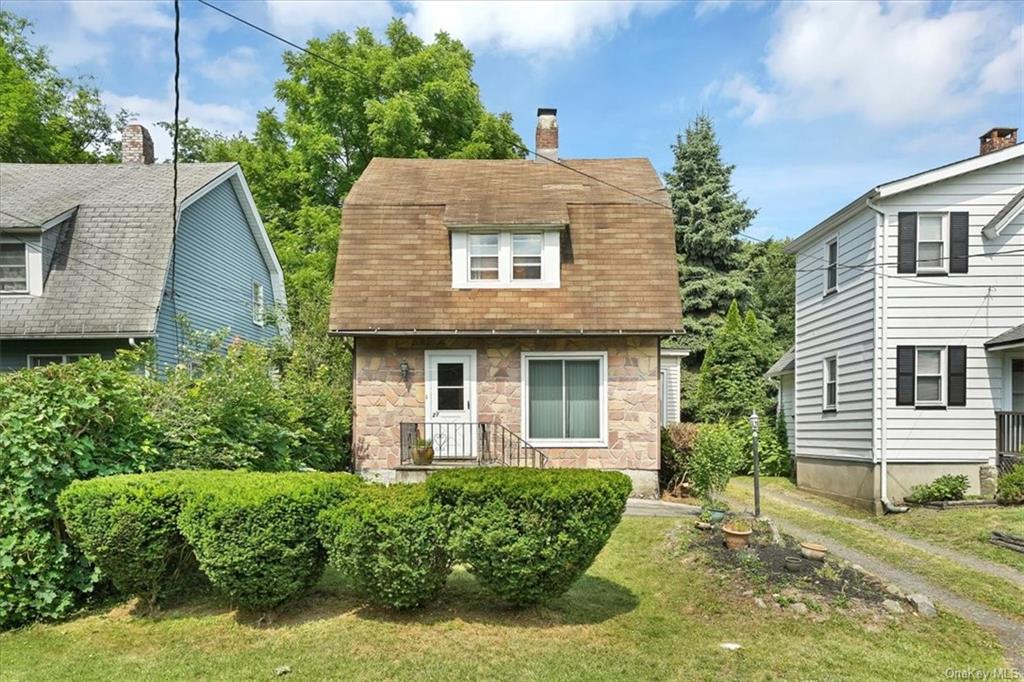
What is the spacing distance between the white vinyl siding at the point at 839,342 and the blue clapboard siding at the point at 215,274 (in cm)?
1449

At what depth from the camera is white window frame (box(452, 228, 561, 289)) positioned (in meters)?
13.2

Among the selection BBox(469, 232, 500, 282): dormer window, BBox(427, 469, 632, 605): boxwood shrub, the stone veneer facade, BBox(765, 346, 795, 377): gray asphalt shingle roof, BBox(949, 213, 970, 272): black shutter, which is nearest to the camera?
BBox(427, 469, 632, 605): boxwood shrub

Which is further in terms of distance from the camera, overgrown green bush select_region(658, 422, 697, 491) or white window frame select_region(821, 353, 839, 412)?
white window frame select_region(821, 353, 839, 412)

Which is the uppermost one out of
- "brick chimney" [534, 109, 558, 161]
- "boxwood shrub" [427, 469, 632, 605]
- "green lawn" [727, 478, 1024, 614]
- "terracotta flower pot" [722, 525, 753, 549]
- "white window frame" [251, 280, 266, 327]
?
"brick chimney" [534, 109, 558, 161]

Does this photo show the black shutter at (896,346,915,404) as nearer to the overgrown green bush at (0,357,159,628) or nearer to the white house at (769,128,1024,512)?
the white house at (769,128,1024,512)

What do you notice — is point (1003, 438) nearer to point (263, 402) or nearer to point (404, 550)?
point (404, 550)

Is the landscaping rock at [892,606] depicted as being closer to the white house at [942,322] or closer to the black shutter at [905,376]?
the white house at [942,322]

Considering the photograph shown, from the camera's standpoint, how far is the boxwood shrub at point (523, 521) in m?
5.63

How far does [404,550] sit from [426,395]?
713cm

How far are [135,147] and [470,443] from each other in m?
14.3

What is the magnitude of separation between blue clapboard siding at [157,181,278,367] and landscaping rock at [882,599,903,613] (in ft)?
44.3

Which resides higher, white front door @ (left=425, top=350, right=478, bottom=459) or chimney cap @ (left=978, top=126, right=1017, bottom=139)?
chimney cap @ (left=978, top=126, right=1017, bottom=139)

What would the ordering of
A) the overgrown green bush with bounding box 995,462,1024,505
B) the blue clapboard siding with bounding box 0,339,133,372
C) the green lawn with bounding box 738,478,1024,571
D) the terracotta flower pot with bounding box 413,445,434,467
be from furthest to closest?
the blue clapboard siding with bounding box 0,339,133,372 → the terracotta flower pot with bounding box 413,445,434,467 → the overgrown green bush with bounding box 995,462,1024,505 → the green lawn with bounding box 738,478,1024,571

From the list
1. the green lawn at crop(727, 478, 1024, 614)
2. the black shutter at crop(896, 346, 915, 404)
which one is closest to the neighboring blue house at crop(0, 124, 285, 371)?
the green lawn at crop(727, 478, 1024, 614)
